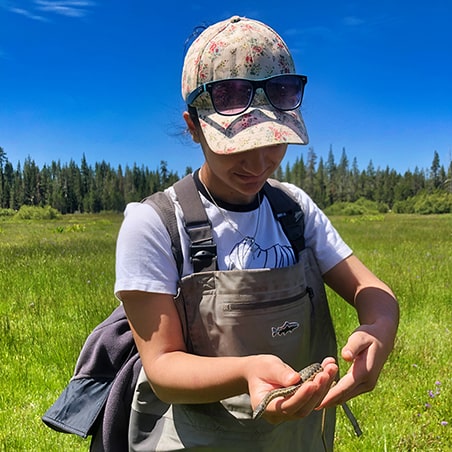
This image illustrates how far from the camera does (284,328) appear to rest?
5.57ft

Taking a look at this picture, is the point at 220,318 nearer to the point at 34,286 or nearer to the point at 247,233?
the point at 247,233

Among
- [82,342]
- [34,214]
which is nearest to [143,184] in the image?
[34,214]

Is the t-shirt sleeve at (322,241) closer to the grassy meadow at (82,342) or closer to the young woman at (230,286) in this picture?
the young woman at (230,286)

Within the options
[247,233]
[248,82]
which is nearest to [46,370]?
[247,233]

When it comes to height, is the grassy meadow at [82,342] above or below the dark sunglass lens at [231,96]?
below

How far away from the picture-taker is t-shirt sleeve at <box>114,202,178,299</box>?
1.53 metres

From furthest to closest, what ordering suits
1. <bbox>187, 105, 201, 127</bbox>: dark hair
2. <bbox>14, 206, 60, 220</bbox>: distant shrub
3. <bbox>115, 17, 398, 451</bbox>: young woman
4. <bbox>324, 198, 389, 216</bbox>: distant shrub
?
<bbox>324, 198, 389, 216</bbox>: distant shrub
<bbox>14, 206, 60, 220</bbox>: distant shrub
<bbox>187, 105, 201, 127</bbox>: dark hair
<bbox>115, 17, 398, 451</bbox>: young woman

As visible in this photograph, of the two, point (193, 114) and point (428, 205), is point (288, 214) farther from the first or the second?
point (428, 205)

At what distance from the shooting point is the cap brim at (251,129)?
1.61 meters

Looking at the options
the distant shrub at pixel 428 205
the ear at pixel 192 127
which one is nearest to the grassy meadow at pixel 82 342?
the ear at pixel 192 127

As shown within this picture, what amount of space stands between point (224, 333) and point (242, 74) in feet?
2.87

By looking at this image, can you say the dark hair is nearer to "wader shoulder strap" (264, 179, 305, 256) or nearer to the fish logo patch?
"wader shoulder strap" (264, 179, 305, 256)

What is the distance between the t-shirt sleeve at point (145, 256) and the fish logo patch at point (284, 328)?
378 mm

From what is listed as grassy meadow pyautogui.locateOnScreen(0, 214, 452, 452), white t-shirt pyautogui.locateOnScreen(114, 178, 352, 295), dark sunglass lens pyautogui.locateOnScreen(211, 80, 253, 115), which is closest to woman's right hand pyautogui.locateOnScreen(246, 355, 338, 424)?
white t-shirt pyautogui.locateOnScreen(114, 178, 352, 295)
